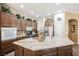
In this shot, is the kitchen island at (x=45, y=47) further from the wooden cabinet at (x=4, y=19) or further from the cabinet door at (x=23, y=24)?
the wooden cabinet at (x=4, y=19)

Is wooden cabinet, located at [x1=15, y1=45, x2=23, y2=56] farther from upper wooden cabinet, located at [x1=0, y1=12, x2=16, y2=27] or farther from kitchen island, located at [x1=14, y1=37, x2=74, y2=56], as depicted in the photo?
upper wooden cabinet, located at [x1=0, y1=12, x2=16, y2=27]

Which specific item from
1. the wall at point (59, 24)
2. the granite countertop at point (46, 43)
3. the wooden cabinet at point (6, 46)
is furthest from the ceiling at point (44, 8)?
the wooden cabinet at point (6, 46)

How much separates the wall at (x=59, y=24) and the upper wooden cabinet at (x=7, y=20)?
0.83 m

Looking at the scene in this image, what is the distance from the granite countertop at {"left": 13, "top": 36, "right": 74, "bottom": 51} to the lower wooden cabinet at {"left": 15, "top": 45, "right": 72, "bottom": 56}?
61mm

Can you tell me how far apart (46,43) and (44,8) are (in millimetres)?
692

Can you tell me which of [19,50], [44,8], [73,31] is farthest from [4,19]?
[73,31]

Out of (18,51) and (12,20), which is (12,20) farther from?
(18,51)

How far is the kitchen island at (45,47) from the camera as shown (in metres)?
2.18

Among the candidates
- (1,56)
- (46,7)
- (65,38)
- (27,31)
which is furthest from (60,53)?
(1,56)

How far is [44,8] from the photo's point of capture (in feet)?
7.52

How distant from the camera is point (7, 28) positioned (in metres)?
2.35

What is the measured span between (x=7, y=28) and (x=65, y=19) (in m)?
1.18

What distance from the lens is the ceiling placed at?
7.46 ft

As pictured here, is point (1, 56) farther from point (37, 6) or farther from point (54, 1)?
point (54, 1)
